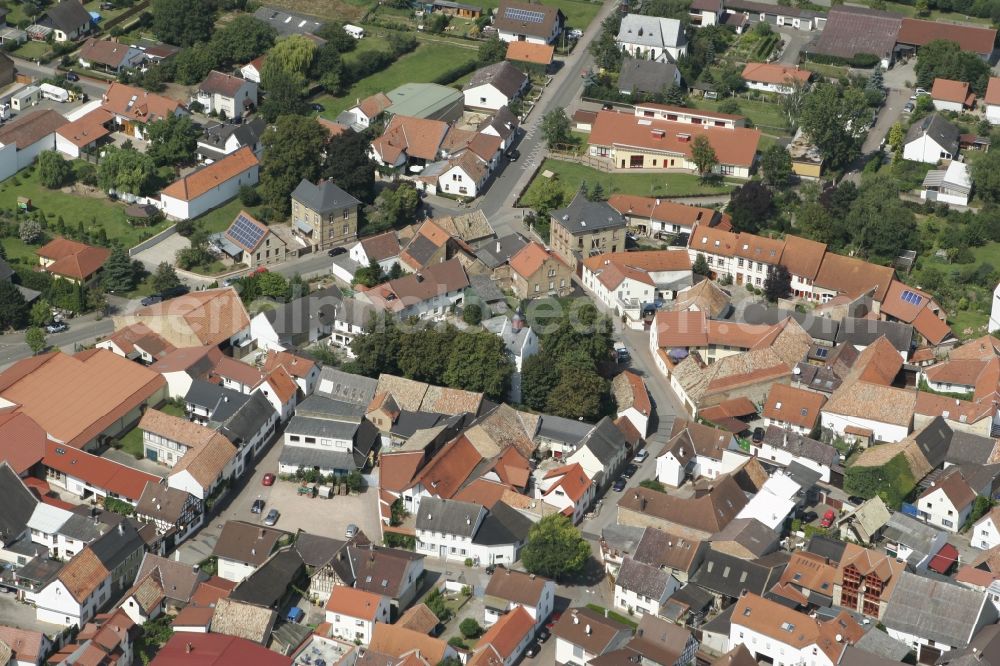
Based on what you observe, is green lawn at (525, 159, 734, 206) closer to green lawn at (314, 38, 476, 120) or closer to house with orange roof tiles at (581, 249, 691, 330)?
house with orange roof tiles at (581, 249, 691, 330)

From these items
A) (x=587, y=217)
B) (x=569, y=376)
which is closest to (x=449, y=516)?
(x=569, y=376)

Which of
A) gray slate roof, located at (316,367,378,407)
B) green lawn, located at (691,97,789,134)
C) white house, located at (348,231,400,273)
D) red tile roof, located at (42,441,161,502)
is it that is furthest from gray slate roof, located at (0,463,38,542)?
green lawn, located at (691,97,789,134)

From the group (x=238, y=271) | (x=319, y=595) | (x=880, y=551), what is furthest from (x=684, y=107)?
(x=319, y=595)

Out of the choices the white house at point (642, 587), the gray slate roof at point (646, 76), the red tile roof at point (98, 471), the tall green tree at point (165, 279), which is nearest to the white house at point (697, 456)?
the white house at point (642, 587)

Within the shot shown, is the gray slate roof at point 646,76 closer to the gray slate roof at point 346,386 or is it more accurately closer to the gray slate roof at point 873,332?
the gray slate roof at point 873,332

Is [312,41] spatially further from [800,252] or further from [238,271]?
[800,252]

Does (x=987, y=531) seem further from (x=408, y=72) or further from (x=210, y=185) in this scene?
(x=408, y=72)
